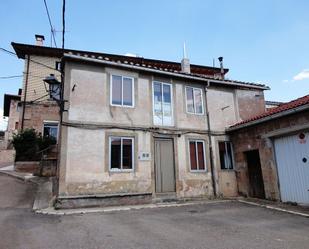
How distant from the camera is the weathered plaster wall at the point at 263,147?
10.7 metres

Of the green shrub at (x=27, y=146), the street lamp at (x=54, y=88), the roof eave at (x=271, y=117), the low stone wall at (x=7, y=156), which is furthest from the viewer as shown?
the low stone wall at (x=7, y=156)

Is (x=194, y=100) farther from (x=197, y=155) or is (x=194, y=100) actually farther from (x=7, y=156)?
(x=7, y=156)

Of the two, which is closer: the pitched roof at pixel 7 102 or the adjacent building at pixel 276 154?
the adjacent building at pixel 276 154

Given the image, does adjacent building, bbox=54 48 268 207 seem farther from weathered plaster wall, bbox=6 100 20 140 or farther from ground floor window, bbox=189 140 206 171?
weathered plaster wall, bbox=6 100 20 140

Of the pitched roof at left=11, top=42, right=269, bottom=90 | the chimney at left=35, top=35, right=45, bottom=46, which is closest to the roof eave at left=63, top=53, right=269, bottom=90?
the pitched roof at left=11, top=42, right=269, bottom=90

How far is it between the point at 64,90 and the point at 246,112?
10416mm

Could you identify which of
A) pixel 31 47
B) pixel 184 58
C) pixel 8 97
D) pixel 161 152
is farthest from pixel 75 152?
pixel 8 97

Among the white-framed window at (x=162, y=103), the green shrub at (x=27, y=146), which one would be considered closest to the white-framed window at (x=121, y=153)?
the white-framed window at (x=162, y=103)

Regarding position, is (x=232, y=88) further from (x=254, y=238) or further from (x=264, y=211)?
(x=254, y=238)

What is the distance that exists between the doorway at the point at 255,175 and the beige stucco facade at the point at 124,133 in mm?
900

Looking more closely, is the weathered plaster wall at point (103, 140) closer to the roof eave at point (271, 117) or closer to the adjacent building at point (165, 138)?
the adjacent building at point (165, 138)

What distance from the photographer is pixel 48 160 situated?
15.5m

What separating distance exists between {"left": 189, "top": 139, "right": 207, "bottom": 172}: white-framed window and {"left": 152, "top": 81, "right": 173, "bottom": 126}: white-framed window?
167cm

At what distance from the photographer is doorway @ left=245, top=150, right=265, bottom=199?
12922mm
